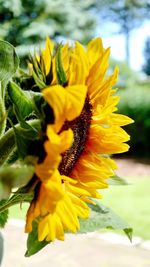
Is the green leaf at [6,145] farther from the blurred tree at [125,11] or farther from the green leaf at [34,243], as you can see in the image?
the blurred tree at [125,11]

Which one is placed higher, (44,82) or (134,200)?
(44,82)

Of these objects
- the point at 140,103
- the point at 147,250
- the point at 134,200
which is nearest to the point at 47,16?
the point at 140,103

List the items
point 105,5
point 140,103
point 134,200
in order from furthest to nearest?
point 105,5, point 140,103, point 134,200

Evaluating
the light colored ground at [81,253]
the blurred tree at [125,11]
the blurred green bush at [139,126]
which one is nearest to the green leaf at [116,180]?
the light colored ground at [81,253]

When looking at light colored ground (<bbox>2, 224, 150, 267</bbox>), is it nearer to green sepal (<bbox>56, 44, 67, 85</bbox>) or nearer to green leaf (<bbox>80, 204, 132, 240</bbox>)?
green leaf (<bbox>80, 204, 132, 240</bbox>)

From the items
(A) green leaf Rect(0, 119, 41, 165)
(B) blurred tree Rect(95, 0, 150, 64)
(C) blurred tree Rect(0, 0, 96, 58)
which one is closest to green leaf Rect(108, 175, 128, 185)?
(A) green leaf Rect(0, 119, 41, 165)

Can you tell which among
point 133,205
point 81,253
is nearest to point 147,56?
point 133,205

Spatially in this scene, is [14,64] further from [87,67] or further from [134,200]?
[134,200]
